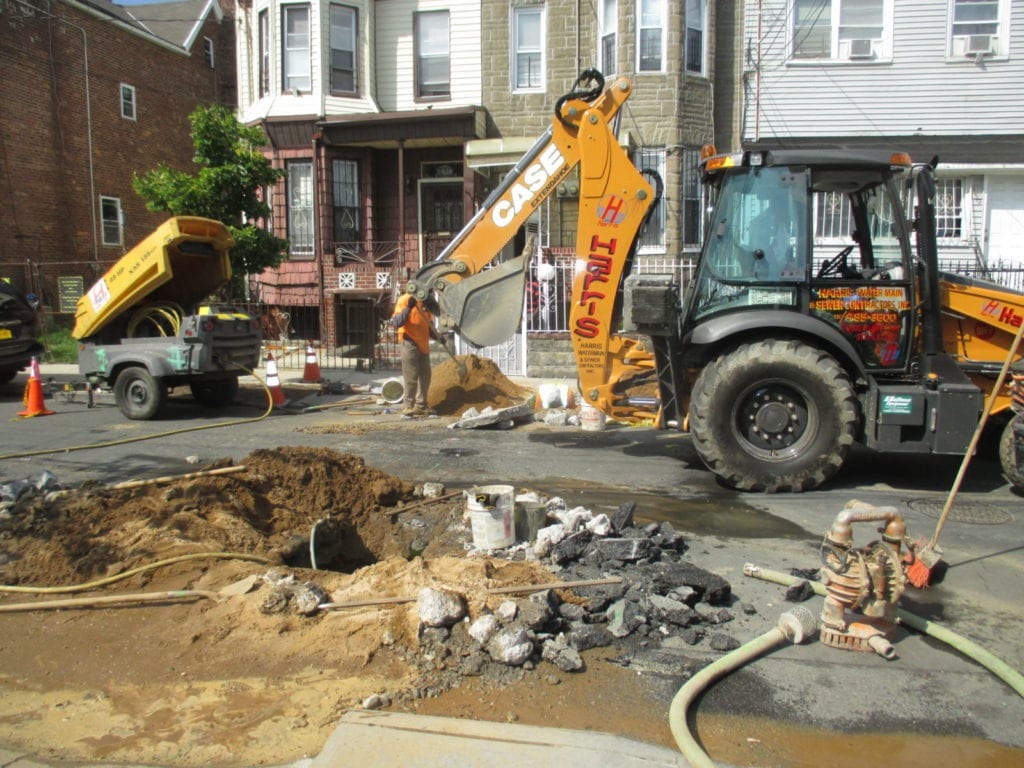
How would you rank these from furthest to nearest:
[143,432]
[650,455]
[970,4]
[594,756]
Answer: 1. [970,4]
2. [143,432]
3. [650,455]
4. [594,756]

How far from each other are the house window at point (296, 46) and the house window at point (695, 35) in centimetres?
883

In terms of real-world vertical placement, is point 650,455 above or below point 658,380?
below

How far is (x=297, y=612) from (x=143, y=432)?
669cm

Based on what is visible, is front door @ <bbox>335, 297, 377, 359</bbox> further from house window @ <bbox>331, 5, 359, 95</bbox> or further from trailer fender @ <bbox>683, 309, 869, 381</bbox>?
trailer fender @ <bbox>683, 309, 869, 381</bbox>

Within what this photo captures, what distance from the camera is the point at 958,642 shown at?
157 inches

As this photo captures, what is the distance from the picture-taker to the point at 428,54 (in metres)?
19.5

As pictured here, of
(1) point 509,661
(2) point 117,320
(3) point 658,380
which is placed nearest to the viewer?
(1) point 509,661

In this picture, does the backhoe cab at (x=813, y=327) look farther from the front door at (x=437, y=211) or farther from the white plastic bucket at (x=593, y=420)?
the front door at (x=437, y=211)

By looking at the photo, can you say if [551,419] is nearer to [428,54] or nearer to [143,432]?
[143,432]

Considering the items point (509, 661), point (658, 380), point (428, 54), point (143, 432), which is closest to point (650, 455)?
point (658, 380)

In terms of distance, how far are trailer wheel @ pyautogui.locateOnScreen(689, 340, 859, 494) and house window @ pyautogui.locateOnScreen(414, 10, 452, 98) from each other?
14686 millimetres

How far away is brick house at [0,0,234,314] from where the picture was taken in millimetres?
21328

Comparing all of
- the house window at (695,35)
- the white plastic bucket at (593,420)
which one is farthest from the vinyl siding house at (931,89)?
the white plastic bucket at (593,420)

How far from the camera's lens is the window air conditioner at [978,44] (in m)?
16.7
